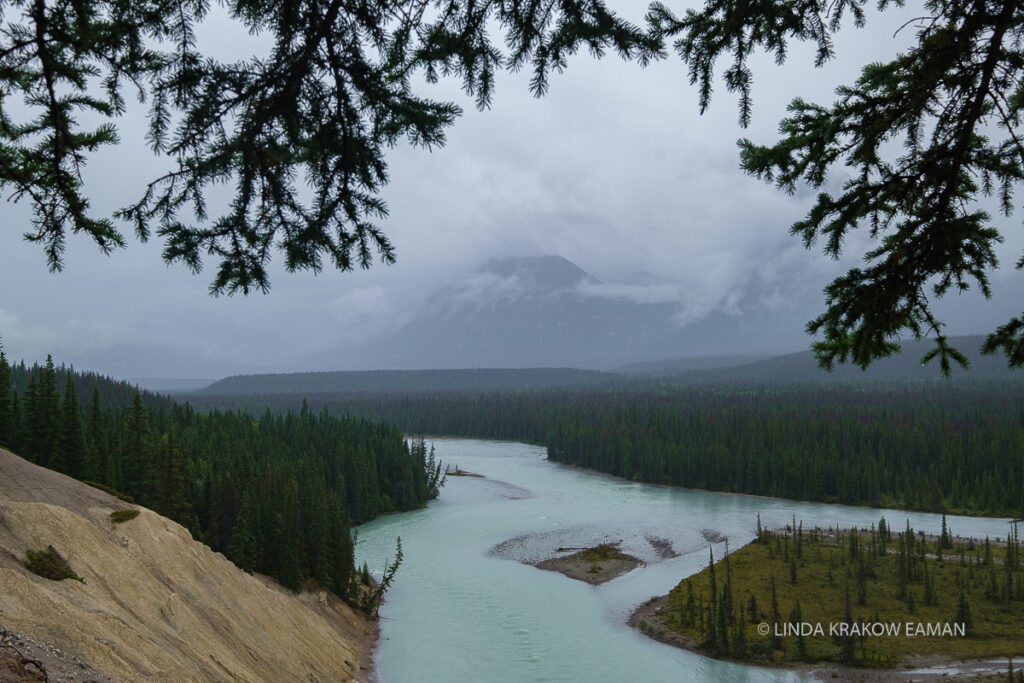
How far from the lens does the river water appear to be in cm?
4150

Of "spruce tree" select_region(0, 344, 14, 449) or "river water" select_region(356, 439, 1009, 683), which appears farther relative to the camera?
"spruce tree" select_region(0, 344, 14, 449)

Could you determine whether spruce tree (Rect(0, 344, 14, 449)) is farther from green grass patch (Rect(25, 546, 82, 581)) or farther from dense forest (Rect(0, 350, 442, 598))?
green grass patch (Rect(25, 546, 82, 581))

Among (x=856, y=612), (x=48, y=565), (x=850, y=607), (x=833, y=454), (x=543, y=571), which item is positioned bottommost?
(x=543, y=571)

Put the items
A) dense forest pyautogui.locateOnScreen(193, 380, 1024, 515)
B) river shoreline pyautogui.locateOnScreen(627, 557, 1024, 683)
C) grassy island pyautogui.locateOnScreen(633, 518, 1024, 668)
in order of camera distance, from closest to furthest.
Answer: river shoreline pyautogui.locateOnScreen(627, 557, 1024, 683) < grassy island pyautogui.locateOnScreen(633, 518, 1024, 668) < dense forest pyautogui.locateOnScreen(193, 380, 1024, 515)

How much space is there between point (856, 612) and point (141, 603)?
42.5 metres

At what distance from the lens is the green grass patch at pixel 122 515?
102ft

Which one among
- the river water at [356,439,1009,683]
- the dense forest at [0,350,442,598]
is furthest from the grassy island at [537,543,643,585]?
the dense forest at [0,350,442,598]

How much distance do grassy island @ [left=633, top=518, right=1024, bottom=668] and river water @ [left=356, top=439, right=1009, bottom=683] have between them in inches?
92.9

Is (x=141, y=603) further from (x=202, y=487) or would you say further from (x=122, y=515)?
(x=202, y=487)

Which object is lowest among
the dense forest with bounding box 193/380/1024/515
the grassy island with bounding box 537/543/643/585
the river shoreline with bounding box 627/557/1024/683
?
the river shoreline with bounding box 627/557/1024/683

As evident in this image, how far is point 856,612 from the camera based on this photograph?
157ft

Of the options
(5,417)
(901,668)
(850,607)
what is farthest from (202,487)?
(901,668)

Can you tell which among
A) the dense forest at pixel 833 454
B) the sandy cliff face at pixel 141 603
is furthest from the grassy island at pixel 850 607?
the dense forest at pixel 833 454

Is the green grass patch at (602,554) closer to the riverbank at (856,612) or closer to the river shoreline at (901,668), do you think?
the riverbank at (856,612)
